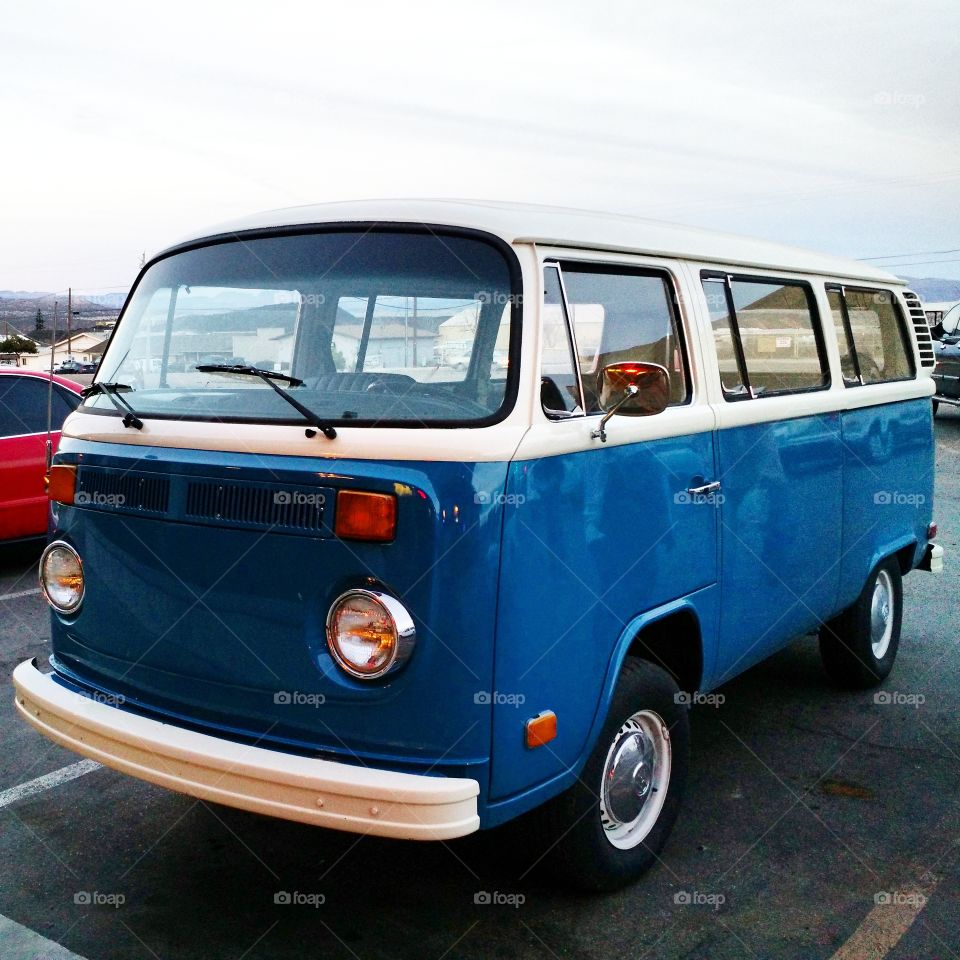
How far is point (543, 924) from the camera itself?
3.31 m

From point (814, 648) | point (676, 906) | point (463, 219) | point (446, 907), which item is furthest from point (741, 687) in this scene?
point (463, 219)

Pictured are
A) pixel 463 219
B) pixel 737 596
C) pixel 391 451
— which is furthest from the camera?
pixel 737 596

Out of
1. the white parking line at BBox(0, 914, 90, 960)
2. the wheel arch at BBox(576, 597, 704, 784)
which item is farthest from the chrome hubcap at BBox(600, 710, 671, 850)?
the white parking line at BBox(0, 914, 90, 960)

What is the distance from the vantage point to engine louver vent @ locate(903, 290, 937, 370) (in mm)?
5922

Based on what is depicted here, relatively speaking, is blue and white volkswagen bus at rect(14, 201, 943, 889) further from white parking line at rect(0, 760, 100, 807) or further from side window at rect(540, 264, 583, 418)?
white parking line at rect(0, 760, 100, 807)

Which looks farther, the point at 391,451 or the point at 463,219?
the point at 463,219

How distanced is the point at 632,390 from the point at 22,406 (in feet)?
21.0

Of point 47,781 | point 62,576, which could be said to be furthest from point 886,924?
point 47,781

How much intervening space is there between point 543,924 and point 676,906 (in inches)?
18.1

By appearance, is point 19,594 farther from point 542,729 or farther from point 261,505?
point 542,729

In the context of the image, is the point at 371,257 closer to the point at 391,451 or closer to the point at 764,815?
the point at 391,451

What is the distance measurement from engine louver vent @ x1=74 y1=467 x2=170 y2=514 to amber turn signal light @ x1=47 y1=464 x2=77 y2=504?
35mm

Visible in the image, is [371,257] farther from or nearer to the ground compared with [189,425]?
farther from the ground

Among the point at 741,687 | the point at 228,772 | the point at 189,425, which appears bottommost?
the point at 741,687
